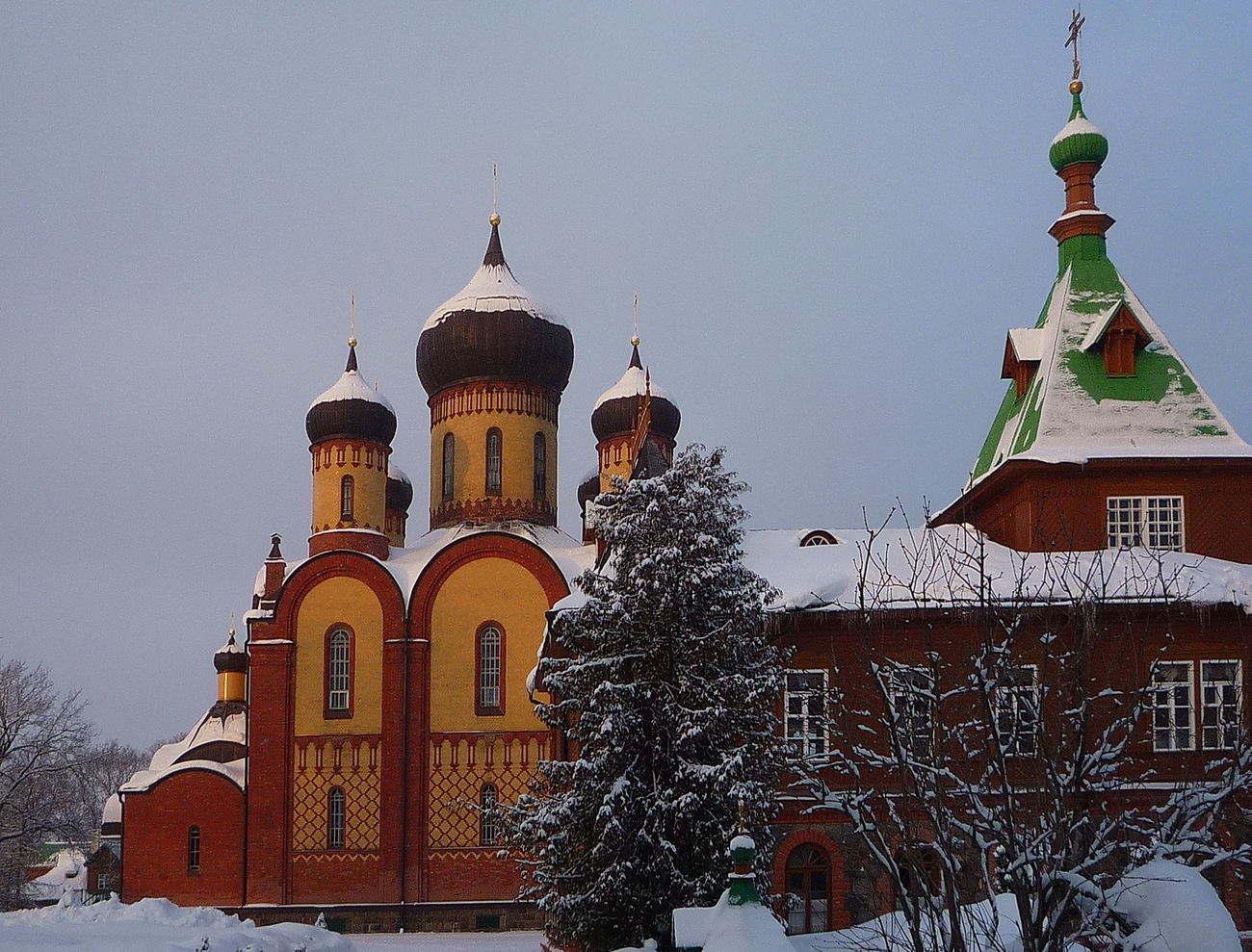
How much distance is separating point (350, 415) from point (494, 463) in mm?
3659

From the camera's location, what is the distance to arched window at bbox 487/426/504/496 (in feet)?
115

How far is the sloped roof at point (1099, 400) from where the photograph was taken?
24.1 m

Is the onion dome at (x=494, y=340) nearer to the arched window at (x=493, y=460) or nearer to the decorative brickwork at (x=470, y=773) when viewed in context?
the arched window at (x=493, y=460)

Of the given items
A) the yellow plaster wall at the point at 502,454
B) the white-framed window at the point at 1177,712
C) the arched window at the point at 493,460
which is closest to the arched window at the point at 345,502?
the yellow plaster wall at the point at 502,454

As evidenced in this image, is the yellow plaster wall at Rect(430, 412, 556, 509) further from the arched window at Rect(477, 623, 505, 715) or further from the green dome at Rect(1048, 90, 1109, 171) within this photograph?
the green dome at Rect(1048, 90, 1109, 171)

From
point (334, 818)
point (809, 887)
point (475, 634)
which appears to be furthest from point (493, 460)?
point (809, 887)

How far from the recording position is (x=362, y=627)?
31.9 m

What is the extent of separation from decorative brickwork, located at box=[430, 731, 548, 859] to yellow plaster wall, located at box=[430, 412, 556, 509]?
6.41 metres

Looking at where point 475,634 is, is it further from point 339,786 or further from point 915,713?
point 915,713

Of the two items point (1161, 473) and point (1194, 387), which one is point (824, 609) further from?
point (1194, 387)

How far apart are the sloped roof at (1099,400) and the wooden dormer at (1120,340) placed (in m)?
0.08

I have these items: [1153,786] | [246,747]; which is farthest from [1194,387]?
[246,747]

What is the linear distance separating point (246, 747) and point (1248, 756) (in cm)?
2682

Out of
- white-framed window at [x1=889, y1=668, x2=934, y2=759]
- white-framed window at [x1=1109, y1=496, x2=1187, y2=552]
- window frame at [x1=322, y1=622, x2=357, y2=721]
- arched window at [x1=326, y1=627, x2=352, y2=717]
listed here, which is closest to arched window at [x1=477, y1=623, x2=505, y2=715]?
window frame at [x1=322, y1=622, x2=357, y2=721]
